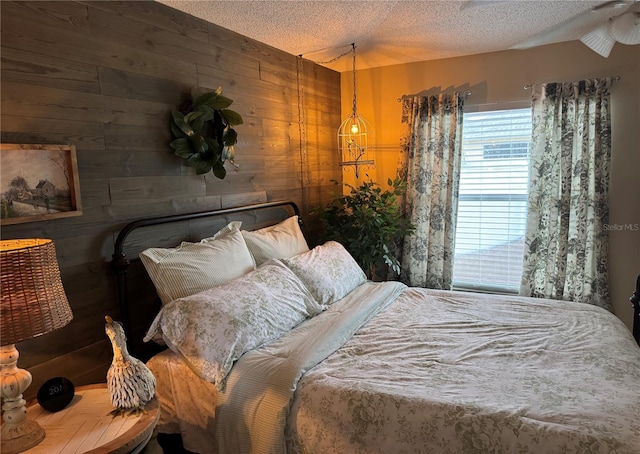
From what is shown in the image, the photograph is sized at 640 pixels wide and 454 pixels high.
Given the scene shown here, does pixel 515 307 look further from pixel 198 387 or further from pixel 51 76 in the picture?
pixel 51 76

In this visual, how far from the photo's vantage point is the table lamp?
134 cm

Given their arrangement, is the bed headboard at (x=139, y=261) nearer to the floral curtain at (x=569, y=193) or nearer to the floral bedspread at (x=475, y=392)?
the floral bedspread at (x=475, y=392)

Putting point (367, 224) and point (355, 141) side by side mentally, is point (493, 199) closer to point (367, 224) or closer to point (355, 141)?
point (367, 224)

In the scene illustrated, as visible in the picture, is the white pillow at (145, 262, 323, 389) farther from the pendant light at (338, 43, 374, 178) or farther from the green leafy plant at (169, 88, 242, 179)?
the pendant light at (338, 43, 374, 178)

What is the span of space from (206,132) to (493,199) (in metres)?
2.50

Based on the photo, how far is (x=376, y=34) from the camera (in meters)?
3.17

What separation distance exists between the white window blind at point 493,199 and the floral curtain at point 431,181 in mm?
184

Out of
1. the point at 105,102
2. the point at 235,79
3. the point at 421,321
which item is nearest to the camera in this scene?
the point at 105,102

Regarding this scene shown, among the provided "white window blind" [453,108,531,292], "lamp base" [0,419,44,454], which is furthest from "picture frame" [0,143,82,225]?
"white window blind" [453,108,531,292]

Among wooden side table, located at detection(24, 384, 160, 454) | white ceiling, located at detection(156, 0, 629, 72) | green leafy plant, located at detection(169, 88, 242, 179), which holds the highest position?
white ceiling, located at detection(156, 0, 629, 72)

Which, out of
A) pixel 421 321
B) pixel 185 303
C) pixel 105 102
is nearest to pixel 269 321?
pixel 185 303

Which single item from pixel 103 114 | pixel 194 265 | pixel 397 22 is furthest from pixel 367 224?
pixel 103 114

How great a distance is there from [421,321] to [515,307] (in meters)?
0.65

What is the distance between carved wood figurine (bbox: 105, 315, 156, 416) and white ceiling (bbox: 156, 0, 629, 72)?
179 cm
